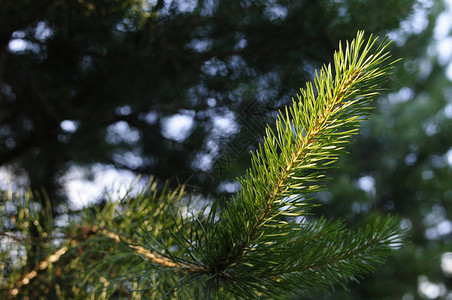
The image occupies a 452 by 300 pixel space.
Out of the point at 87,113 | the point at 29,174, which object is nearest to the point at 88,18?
the point at 87,113

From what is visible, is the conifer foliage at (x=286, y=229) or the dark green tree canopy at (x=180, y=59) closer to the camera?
the conifer foliage at (x=286, y=229)

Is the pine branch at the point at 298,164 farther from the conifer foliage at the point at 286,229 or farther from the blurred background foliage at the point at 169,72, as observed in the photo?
the blurred background foliage at the point at 169,72

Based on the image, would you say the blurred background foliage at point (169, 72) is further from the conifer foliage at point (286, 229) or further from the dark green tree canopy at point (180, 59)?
the conifer foliage at point (286, 229)

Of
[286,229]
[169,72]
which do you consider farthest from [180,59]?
[286,229]

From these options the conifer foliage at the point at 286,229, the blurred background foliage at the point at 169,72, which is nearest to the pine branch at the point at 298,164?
the conifer foliage at the point at 286,229

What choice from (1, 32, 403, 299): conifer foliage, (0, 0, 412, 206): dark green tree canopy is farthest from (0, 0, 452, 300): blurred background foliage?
(1, 32, 403, 299): conifer foliage

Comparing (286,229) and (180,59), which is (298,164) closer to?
(286,229)

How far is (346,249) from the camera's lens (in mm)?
248

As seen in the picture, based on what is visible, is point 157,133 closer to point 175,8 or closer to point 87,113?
point 87,113

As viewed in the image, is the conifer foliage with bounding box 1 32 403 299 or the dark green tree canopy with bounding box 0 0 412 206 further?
the dark green tree canopy with bounding box 0 0 412 206

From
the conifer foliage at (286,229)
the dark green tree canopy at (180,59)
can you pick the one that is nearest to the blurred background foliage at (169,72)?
the dark green tree canopy at (180,59)

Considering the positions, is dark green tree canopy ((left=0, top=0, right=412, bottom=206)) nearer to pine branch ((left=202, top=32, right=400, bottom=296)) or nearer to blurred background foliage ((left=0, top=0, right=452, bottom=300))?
blurred background foliage ((left=0, top=0, right=452, bottom=300))

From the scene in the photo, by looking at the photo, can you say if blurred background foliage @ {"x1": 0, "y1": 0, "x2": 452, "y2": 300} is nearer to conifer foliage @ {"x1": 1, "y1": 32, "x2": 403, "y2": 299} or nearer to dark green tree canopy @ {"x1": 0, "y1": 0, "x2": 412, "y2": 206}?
dark green tree canopy @ {"x1": 0, "y1": 0, "x2": 412, "y2": 206}

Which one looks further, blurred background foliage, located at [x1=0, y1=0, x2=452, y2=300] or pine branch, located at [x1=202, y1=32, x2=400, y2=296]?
blurred background foliage, located at [x1=0, y1=0, x2=452, y2=300]
